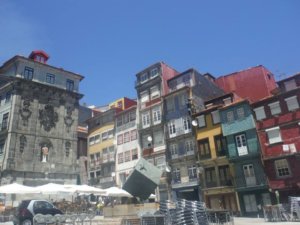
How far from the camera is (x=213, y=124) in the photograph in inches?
1359

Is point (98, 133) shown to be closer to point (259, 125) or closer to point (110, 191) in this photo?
point (110, 191)

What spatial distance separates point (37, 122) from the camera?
4122cm

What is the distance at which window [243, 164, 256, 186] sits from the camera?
29667mm

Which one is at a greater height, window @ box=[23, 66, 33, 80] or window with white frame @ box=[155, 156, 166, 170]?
window @ box=[23, 66, 33, 80]

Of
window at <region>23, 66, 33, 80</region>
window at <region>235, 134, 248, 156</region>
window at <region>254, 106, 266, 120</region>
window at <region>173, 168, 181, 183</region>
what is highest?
window at <region>23, 66, 33, 80</region>

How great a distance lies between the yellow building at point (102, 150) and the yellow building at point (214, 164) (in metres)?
15.7

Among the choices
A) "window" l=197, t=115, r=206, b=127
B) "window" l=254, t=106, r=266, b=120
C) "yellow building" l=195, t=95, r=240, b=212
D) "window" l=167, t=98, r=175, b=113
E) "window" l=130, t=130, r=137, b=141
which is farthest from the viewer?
"window" l=130, t=130, r=137, b=141

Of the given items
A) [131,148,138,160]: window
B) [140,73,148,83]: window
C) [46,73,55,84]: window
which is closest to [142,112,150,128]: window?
Answer: [131,148,138,160]: window

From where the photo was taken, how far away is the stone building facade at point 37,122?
3819cm

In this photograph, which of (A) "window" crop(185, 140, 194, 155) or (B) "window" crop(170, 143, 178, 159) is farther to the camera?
(B) "window" crop(170, 143, 178, 159)

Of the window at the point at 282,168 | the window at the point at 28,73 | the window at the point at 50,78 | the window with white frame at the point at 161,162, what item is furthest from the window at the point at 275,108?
the window at the point at 28,73

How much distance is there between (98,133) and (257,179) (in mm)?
27868

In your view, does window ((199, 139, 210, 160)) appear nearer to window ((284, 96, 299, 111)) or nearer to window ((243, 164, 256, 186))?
window ((243, 164, 256, 186))

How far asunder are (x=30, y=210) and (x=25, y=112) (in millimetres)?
25112
